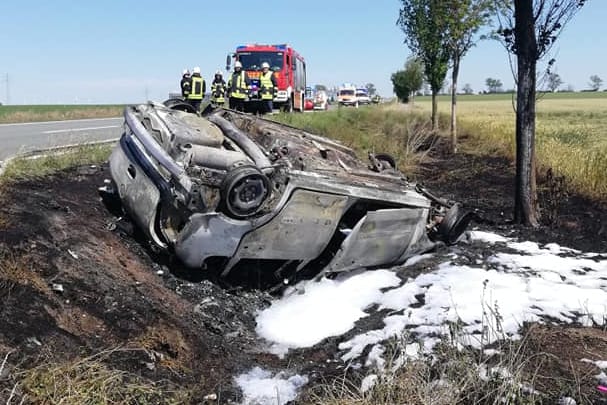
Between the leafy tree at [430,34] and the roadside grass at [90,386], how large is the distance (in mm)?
14555

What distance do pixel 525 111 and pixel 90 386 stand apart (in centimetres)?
605

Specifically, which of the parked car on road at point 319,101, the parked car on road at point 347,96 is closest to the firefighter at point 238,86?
the parked car on road at point 319,101

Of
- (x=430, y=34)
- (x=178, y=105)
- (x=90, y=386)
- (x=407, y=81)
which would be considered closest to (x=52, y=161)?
(x=178, y=105)

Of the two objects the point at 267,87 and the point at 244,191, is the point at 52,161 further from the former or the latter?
the point at 267,87

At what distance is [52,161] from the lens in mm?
6770

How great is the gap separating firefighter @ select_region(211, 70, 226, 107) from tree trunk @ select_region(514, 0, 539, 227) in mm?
8792

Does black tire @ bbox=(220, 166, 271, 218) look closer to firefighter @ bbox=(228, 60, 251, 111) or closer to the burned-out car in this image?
the burned-out car

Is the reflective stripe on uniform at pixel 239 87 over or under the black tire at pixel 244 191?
over

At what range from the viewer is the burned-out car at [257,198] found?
164 inches

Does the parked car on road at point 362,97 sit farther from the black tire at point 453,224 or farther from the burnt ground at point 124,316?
the burnt ground at point 124,316

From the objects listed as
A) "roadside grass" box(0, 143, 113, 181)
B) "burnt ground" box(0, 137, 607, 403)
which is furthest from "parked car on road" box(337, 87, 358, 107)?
"burnt ground" box(0, 137, 607, 403)

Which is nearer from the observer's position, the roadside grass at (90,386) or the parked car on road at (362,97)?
the roadside grass at (90,386)

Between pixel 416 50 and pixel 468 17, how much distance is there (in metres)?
3.23

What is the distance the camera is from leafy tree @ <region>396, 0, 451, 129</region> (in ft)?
52.4
